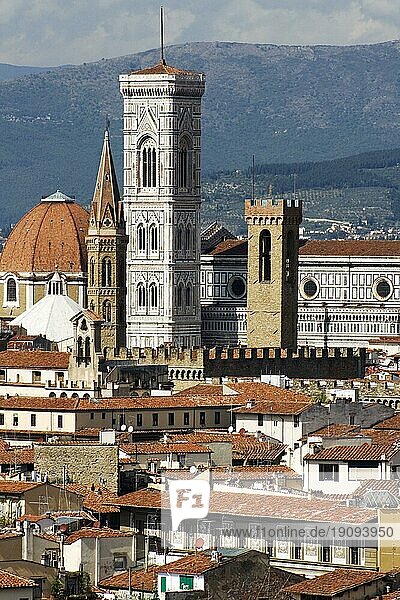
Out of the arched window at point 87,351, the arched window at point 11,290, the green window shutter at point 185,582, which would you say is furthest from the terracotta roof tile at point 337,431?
the arched window at point 11,290

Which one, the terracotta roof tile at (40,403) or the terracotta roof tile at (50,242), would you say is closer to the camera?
the terracotta roof tile at (40,403)

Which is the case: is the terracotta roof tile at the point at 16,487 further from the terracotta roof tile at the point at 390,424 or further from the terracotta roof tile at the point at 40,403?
the terracotta roof tile at the point at 40,403

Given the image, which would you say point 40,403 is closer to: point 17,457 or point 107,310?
point 17,457

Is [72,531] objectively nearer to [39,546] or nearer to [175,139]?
[39,546]

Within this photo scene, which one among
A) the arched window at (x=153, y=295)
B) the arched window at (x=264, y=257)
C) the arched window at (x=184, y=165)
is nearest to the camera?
the arched window at (x=264, y=257)

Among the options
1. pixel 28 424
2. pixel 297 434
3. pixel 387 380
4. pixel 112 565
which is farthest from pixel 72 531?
pixel 387 380

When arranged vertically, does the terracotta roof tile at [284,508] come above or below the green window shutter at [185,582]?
above
